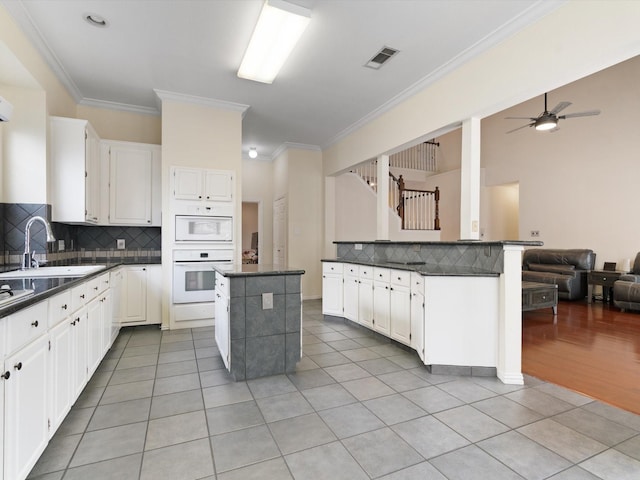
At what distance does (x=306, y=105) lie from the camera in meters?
4.88

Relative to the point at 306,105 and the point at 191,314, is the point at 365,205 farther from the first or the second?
the point at 191,314

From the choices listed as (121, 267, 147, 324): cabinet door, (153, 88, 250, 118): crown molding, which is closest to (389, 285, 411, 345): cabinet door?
(121, 267, 147, 324): cabinet door

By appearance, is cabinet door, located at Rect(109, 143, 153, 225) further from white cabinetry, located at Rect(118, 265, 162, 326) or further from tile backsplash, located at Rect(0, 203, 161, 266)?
white cabinetry, located at Rect(118, 265, 162, 326)

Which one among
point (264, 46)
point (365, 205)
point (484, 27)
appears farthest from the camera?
point (365, 205)

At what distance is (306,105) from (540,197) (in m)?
6.10

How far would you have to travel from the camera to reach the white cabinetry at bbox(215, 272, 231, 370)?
2.95 meters

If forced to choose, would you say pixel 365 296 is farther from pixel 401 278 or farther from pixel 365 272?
pixel 401 278

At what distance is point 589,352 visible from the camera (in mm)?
3574

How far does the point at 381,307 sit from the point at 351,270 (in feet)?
2.87

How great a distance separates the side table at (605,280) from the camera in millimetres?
5938

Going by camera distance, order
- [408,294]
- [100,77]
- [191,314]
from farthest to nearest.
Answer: [191,314]
[100,77]
[408,294]

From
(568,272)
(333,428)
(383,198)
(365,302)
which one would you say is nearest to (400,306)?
(365,302)

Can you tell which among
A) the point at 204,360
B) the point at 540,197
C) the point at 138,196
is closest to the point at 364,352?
the point at 204,360

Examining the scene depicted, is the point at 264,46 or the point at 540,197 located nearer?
the point at 264,46
